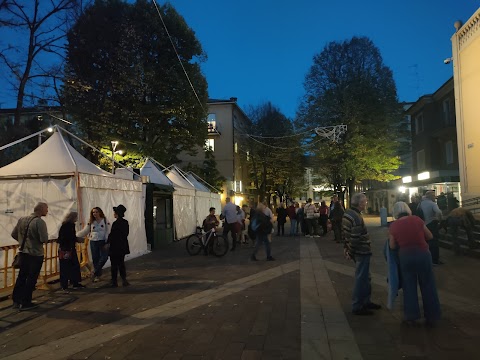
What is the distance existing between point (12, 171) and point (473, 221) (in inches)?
478

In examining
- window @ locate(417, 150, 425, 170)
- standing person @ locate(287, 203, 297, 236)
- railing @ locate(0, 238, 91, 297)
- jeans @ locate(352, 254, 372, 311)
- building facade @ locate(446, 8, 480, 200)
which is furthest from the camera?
window @ locate(417, 150, 425, 170)

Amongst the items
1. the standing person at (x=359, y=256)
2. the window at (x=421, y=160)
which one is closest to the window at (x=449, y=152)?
the window at (x=421, y=160)

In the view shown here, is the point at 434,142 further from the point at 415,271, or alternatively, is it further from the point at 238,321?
the point at 238,321

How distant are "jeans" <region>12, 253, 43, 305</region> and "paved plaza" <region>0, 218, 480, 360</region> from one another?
30cm

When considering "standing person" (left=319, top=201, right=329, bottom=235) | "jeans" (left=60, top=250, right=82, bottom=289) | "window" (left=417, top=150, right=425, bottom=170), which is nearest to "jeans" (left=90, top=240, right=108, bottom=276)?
"jeans" (left=60, top=250, right=82, bottom=289)

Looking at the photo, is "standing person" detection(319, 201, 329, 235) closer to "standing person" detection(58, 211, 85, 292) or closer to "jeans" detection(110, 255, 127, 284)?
"jeans" detection(110, 255, 127, 284)

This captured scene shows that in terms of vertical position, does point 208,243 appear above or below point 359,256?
below

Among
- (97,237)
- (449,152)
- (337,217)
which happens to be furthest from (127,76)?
(449,152)

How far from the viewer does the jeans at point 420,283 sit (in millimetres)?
5098

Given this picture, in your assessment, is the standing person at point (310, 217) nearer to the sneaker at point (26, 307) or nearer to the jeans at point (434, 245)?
the jeans at point (434, 245)

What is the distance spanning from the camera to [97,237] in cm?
877

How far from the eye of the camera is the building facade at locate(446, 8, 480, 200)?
1518cm

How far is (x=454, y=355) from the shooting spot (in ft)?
13.8

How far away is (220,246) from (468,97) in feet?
36.9
